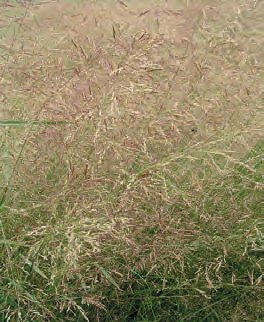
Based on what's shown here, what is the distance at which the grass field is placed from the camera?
2.43 m

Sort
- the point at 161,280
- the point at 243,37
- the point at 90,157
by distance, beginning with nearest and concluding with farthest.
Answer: the point at 90,157 → the point at 161,280 → the point at 243,37

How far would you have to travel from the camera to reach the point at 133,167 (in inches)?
101

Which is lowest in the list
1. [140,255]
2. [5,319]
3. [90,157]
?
[5,319]

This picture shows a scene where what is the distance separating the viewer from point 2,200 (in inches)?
100

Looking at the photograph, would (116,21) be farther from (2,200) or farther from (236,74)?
(2,200)

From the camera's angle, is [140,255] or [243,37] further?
[243,37]

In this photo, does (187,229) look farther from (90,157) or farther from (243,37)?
(243,37)

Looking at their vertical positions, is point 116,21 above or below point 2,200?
above

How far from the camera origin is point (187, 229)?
261cm

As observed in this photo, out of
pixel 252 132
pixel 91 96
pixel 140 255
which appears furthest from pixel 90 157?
pixel 252 132

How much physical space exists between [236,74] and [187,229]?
56cm

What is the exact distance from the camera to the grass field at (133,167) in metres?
2.43

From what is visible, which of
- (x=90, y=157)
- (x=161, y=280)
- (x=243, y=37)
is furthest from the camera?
(x=243, y=37)

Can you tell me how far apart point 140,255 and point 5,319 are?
0.45 meters
